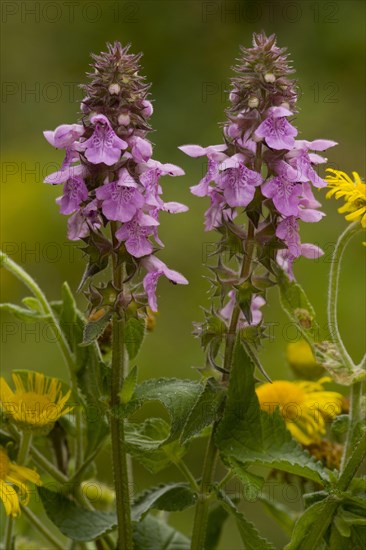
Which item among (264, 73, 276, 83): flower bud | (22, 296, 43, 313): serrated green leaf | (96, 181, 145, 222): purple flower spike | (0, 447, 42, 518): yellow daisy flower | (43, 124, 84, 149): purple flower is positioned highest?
(264, 73, 276, 83): flower bud

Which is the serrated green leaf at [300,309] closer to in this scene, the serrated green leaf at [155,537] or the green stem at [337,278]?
the green stem at [337,278]

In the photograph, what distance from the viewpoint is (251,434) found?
461mm

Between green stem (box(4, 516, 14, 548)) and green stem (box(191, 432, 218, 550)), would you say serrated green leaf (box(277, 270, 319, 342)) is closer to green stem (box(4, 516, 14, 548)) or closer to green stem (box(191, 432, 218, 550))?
green stem (box(191, 432, 218, 550))

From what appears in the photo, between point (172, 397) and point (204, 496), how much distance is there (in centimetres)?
7

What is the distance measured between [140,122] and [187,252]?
91cm

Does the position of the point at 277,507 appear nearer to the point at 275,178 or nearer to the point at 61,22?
the point at 275,178

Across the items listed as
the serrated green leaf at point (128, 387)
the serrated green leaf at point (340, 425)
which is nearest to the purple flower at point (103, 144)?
the serrated green leaf at point (128, 387)

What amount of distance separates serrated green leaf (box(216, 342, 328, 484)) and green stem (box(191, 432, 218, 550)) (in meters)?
0.02

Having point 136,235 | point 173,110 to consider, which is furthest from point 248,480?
point 173,110

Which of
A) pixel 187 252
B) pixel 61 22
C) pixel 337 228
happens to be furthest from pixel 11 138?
pixel 337 228

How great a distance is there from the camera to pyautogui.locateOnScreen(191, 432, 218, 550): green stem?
1.58ft

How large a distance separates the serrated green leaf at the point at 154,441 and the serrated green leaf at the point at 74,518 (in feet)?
0.13

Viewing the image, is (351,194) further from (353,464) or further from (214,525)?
(214,525)

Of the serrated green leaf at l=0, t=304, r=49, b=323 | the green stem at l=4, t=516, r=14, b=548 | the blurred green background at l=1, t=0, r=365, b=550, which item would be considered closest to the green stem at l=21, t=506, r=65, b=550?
the green stem at l=4, t=516, r=14, b=548
